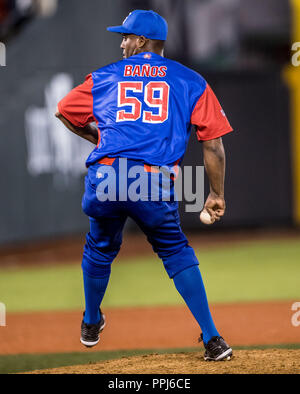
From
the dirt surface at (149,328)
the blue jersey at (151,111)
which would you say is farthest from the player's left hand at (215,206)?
the dirt surface at (149,328)

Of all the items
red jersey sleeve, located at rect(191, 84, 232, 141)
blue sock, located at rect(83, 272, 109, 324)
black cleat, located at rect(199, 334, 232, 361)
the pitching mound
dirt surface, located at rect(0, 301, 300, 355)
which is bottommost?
dirt surface, located at rect(0, 301, 300, 355)

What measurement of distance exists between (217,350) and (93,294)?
795mm

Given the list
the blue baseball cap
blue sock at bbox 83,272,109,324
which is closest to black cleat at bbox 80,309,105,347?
blue sock at bbox 83,272,109,324

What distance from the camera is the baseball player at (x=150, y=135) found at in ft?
12.3

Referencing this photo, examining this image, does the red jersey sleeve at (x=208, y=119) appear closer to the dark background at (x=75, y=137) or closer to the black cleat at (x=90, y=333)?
the black cleat at (x=90, y=333)

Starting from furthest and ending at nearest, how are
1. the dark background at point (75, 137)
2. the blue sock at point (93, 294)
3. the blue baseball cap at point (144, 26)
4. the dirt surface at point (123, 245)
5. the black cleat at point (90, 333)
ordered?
the dark background at point (75, 137) → the dirt surface at point (123, 245) → the black cleat at point (90, 333) → the blue sock at point (93, 294) → the blue baseball cap at point (144, 26)

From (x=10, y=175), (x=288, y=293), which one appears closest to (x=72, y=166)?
(x=10, y=175)

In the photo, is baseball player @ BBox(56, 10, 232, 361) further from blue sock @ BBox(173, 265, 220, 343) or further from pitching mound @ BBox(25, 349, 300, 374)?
pitching mound @ BBox(25, 349, 300, 374)

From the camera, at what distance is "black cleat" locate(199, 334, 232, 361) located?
385 cm

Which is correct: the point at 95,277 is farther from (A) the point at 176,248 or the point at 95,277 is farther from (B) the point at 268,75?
(B) the point at 268,75

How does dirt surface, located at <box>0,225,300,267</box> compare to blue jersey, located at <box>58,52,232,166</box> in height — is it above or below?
below

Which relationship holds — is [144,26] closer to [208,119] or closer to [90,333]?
[208,119]

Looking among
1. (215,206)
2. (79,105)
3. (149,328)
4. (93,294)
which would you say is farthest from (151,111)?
(149,328)

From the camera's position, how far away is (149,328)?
5922 mm
